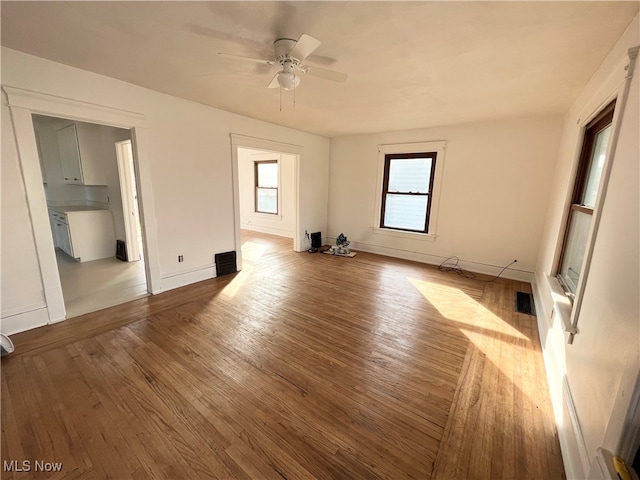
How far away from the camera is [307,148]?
5402mm

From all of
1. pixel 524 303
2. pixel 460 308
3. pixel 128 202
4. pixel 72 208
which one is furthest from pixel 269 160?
pixel 524 303

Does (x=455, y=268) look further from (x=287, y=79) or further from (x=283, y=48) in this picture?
(x=283, y=48)

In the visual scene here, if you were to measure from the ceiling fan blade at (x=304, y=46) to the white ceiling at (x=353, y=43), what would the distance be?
0.44ft

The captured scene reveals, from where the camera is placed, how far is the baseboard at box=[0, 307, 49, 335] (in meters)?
2.44

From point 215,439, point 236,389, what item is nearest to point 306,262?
point 236,389

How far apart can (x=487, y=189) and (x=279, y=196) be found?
467cm

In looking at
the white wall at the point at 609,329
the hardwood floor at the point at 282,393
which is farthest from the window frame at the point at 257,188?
the white wall at the point at 609,329

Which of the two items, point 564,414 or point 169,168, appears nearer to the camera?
point 564,414

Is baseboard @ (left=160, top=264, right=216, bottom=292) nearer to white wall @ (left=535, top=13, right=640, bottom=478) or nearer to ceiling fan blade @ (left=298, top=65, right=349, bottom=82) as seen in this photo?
ceiling fan blade @ (left=298, top=65, right=349, bottom=82)

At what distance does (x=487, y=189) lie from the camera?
429cm
